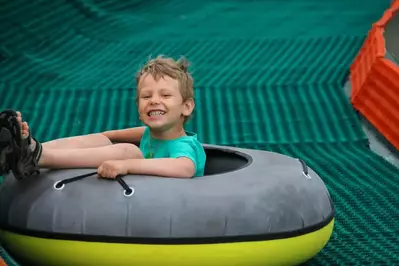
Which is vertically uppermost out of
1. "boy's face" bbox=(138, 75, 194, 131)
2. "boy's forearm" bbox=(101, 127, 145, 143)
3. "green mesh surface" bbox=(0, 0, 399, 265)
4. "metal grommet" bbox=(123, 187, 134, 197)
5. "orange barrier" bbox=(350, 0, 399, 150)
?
"boy's face" bbox=(138, 75, 194, 131)

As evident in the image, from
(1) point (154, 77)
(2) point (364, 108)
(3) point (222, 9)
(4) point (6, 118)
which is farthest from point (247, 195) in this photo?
(3) point (222, 9)

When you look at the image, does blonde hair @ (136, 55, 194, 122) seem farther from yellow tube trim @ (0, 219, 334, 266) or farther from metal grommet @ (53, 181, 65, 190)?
yellow tube trim @ (0, 219, 334, 266)

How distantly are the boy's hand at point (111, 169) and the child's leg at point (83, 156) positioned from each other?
4.3 inches

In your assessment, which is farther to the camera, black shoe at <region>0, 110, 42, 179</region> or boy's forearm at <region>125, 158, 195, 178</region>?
boy's forearm at <region>125, 158, 195, 178</region>

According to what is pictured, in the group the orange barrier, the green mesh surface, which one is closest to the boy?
the green mesh surface

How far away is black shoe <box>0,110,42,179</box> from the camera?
1.60 meters

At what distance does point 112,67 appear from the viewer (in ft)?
14.4

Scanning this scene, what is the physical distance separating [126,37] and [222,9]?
36.3 inches

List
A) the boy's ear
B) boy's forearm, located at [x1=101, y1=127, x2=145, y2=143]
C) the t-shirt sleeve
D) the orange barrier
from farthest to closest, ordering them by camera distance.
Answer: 1. the orange barrier
2. boy's forearm, located at [x1=101, y1=127, x2=145, y2=143]
3. the boy's ear
4. the t-shirt sleeve

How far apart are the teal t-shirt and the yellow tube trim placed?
11.6 inches

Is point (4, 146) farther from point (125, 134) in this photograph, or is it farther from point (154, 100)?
point (125, 134)

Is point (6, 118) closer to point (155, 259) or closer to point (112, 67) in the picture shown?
point (155, 259)

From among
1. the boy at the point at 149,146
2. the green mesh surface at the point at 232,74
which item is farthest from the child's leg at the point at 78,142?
the green mesh surface at the point at 232,74

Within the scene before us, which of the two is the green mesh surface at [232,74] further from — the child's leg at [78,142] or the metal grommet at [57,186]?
the metal grommet at [57,186]
